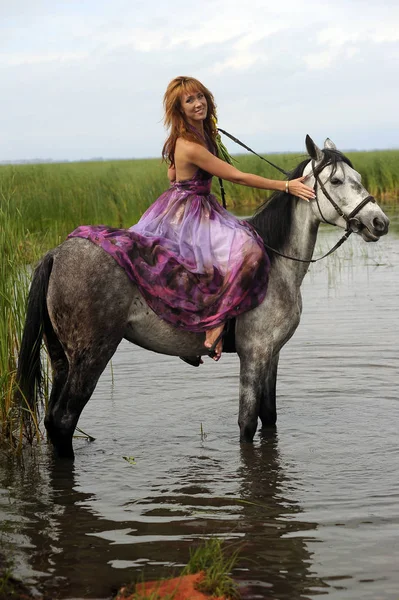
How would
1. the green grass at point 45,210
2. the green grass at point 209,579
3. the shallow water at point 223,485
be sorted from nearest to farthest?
the green grass at point 209,579 → the shallow water at point 223,485 → the green grass at point 45,210

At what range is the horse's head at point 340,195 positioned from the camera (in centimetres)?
530

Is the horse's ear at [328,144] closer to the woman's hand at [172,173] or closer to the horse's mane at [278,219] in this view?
the horse's mane at [278,219]

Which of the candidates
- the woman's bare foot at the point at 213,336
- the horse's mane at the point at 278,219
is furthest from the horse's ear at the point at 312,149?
the woman's bare foot at the point at 213,336

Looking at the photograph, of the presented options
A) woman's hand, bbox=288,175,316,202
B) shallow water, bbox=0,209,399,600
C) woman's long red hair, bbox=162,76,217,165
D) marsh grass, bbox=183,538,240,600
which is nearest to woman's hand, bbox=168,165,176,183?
woman's long red hair, bbox=162,76,217,165

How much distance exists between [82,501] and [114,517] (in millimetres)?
348

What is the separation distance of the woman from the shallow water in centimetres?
87

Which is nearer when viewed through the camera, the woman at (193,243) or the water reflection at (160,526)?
the water reflection at (160,526)

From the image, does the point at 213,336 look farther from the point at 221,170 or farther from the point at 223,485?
the point at 221,170

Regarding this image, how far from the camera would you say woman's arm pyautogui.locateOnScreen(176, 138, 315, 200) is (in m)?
5.36

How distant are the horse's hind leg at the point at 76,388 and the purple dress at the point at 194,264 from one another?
0.44 metres

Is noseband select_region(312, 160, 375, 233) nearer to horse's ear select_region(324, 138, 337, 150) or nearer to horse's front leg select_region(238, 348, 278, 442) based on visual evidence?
horse's ear select_region(324, 138, 337, 150)

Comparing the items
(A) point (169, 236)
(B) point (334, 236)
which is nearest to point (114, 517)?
(A) point (169, 236)

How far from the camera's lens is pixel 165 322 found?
5398 millimetres

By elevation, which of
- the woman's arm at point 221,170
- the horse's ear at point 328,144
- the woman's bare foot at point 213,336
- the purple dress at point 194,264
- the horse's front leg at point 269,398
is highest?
the horse's ear at point 328,144
